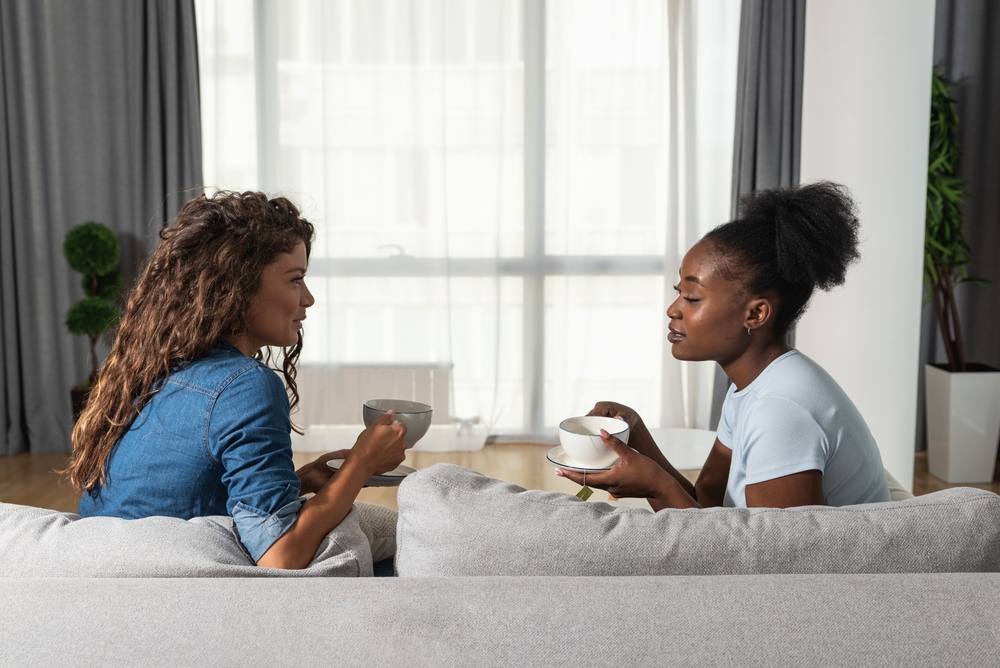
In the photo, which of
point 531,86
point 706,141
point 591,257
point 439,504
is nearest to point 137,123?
point 531,86

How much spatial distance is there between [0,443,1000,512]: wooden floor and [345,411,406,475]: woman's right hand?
180 cm

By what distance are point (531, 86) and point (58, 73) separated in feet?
7.42

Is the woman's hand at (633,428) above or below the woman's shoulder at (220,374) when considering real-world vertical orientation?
below

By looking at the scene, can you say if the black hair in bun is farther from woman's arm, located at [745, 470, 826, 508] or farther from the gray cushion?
the gray cushion

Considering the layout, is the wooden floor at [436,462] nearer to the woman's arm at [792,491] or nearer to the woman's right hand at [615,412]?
the woman's right hand at [615,412]

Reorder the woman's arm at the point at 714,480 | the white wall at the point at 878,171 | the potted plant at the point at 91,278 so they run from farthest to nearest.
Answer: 1. the potted plant at the point at 91,278
2. the white wall at the point at 878,171
3. the woman's arm at the point at 714,480

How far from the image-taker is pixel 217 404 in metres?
1.11

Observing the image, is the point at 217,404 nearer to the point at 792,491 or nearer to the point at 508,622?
the point at 508,622

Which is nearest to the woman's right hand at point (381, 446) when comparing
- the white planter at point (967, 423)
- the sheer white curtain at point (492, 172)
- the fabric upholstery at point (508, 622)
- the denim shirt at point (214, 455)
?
the denim shirt at point (214, 455)

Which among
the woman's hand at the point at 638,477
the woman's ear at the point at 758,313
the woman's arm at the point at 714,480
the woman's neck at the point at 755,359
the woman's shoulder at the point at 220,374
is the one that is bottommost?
the woman's arm at the point at 714,480

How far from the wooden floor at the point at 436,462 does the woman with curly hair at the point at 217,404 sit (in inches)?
74.3

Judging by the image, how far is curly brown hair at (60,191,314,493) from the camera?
120cm

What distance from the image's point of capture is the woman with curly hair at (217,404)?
1.07 meters

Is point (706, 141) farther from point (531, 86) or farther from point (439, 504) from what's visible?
point (439, 504)
